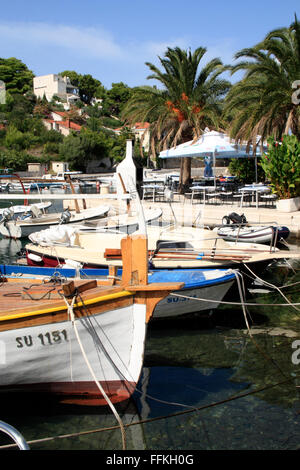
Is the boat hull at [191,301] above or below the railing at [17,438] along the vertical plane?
below

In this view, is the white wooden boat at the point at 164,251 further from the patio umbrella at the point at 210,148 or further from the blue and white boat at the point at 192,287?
the patio umbrella at the point at 210,148

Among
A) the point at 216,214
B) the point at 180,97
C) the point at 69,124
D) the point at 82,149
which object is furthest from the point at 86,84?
the point at 216,214

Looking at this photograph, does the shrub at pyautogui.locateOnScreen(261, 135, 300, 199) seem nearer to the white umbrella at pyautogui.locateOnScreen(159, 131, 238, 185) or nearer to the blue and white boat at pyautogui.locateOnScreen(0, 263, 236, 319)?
the white umbrella at pyautogui.locateOnScreen(159, 131, 238, 185)

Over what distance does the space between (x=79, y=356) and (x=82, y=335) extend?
348 mm

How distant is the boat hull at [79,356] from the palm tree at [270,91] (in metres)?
16.6

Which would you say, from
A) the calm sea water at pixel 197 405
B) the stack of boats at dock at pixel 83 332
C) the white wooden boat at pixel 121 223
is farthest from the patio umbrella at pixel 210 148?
the stack of boats at dock at pixel 83 332

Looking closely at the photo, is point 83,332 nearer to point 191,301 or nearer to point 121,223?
point 191,301

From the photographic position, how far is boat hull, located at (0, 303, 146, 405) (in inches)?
233

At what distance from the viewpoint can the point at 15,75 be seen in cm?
12531

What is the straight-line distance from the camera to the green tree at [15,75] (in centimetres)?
12174

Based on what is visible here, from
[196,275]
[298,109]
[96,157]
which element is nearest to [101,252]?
[196,275]
